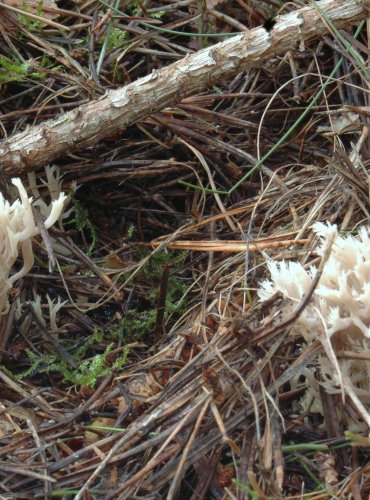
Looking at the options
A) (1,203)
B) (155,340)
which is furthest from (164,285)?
(1,203)

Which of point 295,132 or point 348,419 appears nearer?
point 348,419

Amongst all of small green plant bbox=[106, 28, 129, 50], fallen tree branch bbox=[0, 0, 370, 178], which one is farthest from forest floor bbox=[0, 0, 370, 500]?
fallen tree branch bbox=[0, 0, 370, 178]

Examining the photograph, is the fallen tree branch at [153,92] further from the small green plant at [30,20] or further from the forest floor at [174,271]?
the small green plant at [30,20]

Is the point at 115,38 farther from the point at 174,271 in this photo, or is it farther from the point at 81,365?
the point at 81,365

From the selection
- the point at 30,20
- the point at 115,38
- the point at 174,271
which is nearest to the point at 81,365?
the point at 174,271

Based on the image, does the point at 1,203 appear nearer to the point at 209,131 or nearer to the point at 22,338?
the point at 22,338

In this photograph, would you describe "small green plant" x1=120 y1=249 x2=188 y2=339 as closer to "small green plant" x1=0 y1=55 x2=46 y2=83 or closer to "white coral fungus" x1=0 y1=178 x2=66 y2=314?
"white coral fungus" x1=0 y1=178 x2=66 y2=314

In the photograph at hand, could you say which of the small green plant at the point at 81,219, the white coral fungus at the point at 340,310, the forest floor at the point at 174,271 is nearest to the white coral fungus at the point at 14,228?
the forest floor at the point at 174,271
